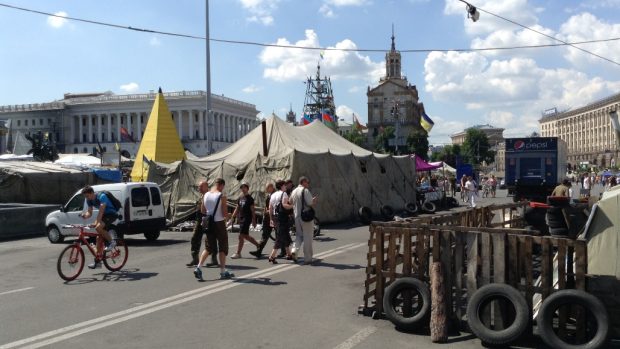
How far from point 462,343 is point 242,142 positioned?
762 inches

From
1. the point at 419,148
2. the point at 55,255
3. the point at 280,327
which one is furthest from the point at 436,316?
the point at 419,148

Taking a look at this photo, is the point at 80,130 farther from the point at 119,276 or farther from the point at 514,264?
the point at 514,264

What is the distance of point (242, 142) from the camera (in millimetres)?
24828

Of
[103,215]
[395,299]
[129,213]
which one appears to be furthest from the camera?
[129,213]

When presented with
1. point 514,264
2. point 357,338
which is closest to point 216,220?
point 357,338

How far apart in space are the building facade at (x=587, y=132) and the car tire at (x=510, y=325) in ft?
390

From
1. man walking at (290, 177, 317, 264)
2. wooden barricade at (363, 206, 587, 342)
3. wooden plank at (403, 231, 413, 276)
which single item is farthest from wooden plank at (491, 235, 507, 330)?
man walking at (290, 177, 317, 264)

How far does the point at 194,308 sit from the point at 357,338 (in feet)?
8.75

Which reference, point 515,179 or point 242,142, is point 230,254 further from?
point 515,179

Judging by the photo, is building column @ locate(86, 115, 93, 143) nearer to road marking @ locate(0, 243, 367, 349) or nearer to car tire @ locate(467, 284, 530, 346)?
road marking @ locate(0, 243, 367, 349)

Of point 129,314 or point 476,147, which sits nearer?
point 129,314

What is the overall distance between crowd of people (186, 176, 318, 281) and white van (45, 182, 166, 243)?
14.3 feet

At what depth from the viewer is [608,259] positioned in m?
5.86

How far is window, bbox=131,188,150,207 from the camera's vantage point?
1672 cm
